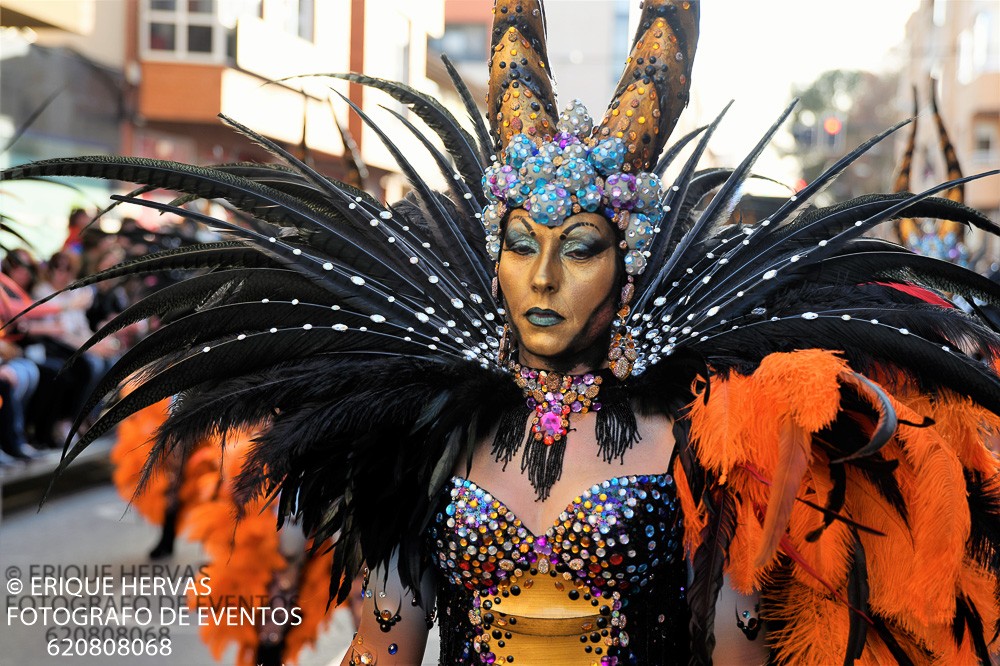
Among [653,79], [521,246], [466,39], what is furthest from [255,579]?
[466,39]

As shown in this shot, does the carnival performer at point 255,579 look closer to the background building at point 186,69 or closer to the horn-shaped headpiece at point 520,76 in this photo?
the horn-shaped headpiece at point 520,76

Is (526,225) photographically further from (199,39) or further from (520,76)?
(199,39)

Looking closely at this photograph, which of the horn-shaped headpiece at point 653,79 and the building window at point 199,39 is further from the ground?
the building window at point 199,39

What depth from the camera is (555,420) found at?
2.30 metres

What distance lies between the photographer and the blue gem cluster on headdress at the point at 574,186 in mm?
2229

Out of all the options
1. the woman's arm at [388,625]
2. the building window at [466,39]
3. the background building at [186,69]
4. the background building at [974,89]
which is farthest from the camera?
the building window at [466,39]

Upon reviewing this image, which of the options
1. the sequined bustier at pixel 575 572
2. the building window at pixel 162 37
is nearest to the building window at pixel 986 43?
the building window at pixel 162 37

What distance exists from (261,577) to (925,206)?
2729 mm

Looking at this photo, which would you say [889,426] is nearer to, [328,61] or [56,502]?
[56,502]

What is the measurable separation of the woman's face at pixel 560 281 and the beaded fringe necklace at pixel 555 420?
9cm

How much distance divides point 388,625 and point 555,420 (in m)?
0.61

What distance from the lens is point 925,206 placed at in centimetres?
233

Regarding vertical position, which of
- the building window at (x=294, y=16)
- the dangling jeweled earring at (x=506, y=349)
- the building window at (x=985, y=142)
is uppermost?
the building window at (x=985, y=142)

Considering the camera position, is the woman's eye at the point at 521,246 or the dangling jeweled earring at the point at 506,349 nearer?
the woman's eye at the point at 521,246
